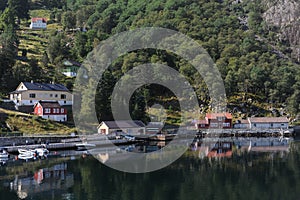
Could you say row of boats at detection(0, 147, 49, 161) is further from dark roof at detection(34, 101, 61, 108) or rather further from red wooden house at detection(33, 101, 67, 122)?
dark roof at detection(34, 101, 61, 108)

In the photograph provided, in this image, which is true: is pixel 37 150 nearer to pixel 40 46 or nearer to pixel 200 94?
pixel 200 94

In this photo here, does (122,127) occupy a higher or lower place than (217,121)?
lower

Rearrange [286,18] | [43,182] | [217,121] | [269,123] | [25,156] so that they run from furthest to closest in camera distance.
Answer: [286,18] < [269,123] < [217,121] < [25,156] < [43,182]

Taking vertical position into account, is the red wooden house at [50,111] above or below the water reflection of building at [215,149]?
above

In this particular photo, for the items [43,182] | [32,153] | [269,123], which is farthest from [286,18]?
[43,182]

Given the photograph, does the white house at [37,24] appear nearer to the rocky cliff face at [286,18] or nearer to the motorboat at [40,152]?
the rocky cliff face at [286,18]

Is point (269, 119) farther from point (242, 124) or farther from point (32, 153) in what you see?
point (32, 153)

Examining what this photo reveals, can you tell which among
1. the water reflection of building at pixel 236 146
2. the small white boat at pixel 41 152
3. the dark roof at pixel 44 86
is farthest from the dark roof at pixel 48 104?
the water reflection of building at pixel 236 146
